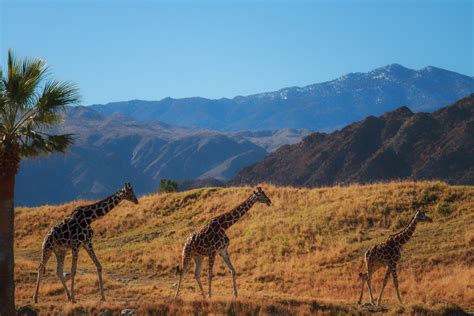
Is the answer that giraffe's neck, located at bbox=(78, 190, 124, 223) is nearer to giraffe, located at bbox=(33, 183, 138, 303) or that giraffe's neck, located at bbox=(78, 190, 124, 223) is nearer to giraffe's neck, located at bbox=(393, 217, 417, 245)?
giraffe, located at bbox=(33, 183, 138, 303)

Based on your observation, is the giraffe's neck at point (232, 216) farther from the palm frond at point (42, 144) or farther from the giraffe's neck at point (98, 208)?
the palm frond at point (42, 144)

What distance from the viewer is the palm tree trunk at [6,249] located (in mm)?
17219

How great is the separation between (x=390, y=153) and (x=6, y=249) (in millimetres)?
108508

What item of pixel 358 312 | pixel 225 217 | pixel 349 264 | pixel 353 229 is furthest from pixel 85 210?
pixel 353 229

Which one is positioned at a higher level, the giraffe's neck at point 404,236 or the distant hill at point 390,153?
the distant hill at point 390,153

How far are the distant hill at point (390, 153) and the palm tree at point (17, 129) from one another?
83099mm

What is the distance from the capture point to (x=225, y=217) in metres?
21.5

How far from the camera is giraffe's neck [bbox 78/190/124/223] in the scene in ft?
68.6

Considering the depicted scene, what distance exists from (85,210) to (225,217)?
4.92m

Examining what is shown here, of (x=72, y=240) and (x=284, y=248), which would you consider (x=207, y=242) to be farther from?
(x=284, y=248)

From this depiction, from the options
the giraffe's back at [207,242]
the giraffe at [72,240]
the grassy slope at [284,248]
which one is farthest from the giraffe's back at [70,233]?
the giraffe's back at [207,242]

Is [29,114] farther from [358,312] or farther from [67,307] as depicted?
[358,312]

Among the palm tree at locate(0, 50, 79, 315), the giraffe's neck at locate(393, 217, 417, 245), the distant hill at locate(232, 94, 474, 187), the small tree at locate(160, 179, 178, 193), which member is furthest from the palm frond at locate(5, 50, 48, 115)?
the distant hill at locate(232, 94, 474, 187)

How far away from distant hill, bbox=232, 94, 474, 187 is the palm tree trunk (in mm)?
84221
